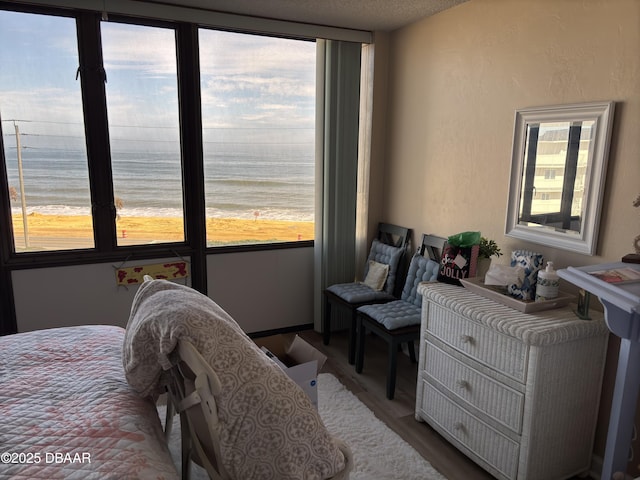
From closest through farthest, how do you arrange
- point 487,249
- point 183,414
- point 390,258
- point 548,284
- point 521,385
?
point 183,414 < point 521,385 < point 548,284 < point 487,249 < point 390,258

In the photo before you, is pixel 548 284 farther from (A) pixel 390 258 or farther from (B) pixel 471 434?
(A) pixel 390 258

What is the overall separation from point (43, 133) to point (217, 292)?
63.0 inches

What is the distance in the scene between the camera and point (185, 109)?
3287mm

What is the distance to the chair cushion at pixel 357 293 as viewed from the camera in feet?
11.1

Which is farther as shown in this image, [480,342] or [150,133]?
[150,133]

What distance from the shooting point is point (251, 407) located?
4.28 ft

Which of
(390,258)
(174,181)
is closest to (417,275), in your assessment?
(390,258)

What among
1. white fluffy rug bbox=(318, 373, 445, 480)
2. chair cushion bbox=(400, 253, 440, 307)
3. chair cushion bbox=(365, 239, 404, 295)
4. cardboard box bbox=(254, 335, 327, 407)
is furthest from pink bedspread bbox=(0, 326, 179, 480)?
chair cushion bbox=(365, 239, 404, 295)

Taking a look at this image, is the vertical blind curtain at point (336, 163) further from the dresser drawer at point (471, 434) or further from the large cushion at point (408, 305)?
the dresser drawer at point (471, 434)

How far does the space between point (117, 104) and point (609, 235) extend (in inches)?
119

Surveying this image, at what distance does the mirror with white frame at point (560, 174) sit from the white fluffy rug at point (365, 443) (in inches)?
51.4

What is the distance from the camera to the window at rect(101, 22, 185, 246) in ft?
10.1

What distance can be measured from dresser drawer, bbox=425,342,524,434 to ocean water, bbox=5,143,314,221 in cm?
176

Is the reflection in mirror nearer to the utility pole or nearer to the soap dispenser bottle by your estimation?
the soap dispenser bottle
